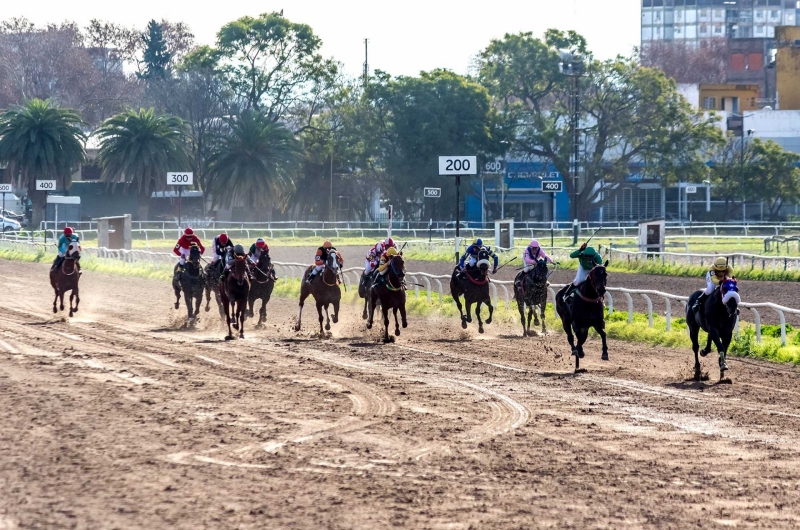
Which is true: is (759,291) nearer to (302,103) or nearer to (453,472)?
(453,472)

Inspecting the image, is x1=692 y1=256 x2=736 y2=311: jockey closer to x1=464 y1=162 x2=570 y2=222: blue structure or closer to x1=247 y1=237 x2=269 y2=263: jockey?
x1=247 y1=237 x2=269 y2=263: jockey

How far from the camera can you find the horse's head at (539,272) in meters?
19.6

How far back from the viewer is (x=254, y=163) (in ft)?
221

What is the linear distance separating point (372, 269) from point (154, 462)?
498 inches

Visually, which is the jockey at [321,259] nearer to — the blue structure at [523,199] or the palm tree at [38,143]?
the palm tree at [38,143]

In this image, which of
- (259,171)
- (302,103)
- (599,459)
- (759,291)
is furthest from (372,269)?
(302,103)

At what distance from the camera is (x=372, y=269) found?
21188mm

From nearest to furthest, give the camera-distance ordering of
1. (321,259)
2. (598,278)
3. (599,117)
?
(598,278) → (321,259) → (599,117)

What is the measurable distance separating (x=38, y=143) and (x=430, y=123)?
21.4m

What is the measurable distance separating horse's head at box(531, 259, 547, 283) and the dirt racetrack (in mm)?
2217

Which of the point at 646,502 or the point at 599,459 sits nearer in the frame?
the point at 646,502

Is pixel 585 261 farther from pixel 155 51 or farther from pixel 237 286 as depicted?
pixel 155 51

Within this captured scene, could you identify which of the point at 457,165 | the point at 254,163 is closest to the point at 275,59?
the point at 254,163

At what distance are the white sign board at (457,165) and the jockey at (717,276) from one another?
10457 millimetres
